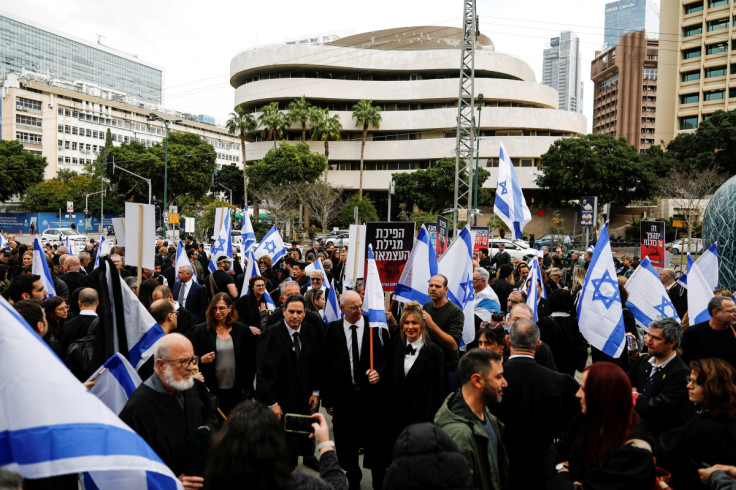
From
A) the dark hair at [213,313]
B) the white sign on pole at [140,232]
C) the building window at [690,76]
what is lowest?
the dark hair at [213,313]

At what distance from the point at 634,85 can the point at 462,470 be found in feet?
397

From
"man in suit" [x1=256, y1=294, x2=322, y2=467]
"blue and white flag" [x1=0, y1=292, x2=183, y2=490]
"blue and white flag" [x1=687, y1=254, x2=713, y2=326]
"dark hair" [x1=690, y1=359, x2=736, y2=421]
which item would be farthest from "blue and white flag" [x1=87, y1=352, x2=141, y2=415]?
"blue and white flag" [x1=687, y1=254, x2=713, y2=326]

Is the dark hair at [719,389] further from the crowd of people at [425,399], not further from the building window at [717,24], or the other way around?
the building window at [717,24]

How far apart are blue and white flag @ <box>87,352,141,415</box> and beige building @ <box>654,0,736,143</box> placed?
68.5m

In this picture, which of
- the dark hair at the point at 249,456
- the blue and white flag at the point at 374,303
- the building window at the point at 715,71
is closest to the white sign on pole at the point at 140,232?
the blue and white flag at the point at 374,303

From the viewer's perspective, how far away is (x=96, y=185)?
69.3m

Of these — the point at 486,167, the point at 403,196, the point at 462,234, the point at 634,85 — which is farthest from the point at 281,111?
the point at 634,85

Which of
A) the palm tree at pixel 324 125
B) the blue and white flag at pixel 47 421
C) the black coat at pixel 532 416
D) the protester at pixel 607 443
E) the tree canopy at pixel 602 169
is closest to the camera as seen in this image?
the blue and white flag at pixel 47 421

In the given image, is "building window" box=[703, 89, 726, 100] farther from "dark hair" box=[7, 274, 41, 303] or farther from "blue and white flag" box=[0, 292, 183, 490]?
"blue and white flag" box=[0, 292, 183, 490]

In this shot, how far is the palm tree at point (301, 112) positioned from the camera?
6066 centimetres

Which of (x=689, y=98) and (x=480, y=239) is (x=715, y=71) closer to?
(x=689, y=98)

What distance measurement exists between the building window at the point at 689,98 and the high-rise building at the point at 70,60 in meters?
122

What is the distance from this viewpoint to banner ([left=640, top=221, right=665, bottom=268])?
11.6m

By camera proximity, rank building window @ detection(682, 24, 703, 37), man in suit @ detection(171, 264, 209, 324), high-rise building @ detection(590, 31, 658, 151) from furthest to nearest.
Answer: high-rise building @ detection(590, 31, 658, 151), building window @ detection(682, 24, 703, 37), man in suit @ detection(171, 264, 209, 324)
